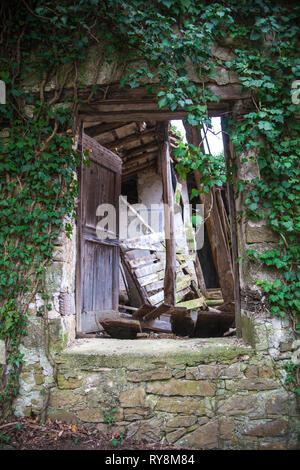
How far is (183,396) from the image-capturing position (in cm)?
265

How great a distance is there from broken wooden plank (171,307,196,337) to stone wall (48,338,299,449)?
81 centimetres

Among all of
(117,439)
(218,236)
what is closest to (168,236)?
(218,236)

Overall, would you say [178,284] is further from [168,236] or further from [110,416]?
[110,416]

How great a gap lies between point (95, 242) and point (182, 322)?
4.69 feet

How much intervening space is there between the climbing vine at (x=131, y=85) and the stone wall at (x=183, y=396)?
1.54ft

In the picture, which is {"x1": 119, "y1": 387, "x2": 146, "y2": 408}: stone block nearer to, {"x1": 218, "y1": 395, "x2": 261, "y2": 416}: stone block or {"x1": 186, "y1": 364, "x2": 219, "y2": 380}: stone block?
{"x1": 186, "y1": 364, "x2": 219, "y2": 380}: stone block

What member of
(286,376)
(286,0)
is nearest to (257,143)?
(286,0)

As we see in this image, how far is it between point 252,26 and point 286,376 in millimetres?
2999

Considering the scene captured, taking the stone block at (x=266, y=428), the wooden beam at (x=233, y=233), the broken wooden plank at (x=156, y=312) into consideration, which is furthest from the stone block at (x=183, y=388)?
the broken wooden plank at (x=156, y=312)

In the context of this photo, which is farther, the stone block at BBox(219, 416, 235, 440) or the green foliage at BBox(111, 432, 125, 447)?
the stone block at BBox(219, 416, 235, 440)

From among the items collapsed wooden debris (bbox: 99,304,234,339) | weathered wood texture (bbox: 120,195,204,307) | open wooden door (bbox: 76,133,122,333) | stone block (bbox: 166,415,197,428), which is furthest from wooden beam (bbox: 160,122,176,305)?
stone block (bbox: 166,415,197,428)

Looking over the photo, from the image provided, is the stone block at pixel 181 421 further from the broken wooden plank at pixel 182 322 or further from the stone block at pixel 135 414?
the broken wooden plank at pixel 182 322

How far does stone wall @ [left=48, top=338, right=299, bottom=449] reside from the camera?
8.54 feet

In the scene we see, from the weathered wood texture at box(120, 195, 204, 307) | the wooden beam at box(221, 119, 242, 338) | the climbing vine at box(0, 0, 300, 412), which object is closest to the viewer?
the climbing vine at box(0, 0, 300, 412)
